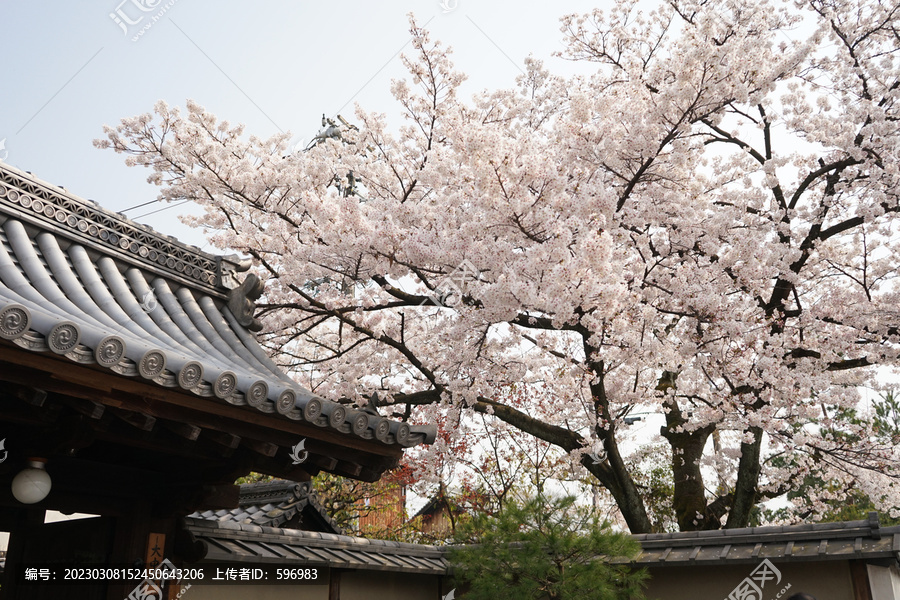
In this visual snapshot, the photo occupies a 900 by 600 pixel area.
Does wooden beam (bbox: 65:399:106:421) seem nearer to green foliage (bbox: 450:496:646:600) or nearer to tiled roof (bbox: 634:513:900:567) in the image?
green foliage (bbox: 450:496:646:600)

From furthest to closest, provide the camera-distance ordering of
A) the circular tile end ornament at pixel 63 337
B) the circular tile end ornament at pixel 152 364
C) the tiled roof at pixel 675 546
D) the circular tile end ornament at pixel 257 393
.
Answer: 1. the tiled roof at pixel 675 546
2. the circular tile end ornament at pixel 257 393
3. the circular tile end ornament at pixel 152 364
4. the circular tile end ornament at pixel 63 337

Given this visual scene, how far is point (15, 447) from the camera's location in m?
3.73

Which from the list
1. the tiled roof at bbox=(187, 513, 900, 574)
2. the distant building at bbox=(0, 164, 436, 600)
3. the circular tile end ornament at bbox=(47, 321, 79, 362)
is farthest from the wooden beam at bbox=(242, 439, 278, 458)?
the tiled roof at bbox=(187, 513, 900, 574)

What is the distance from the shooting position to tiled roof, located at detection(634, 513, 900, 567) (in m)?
5.69

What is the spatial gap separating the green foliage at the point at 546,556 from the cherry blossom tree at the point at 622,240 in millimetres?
2062

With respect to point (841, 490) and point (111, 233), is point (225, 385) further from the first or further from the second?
point (841, 490)

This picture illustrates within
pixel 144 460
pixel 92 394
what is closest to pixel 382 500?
pixel 144 460

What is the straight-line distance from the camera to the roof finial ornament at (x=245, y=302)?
18.2 ft

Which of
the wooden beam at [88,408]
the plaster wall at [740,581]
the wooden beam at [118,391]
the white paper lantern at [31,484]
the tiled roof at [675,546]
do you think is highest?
the wooden beam at [118,391]

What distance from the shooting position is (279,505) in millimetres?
8125

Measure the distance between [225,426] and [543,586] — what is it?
117 inches

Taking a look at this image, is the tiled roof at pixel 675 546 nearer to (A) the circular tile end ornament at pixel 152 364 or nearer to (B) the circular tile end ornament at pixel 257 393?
(B) the circular tile end ornament at pixel 257 393

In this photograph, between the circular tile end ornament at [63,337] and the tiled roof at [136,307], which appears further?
the tiled roof at [136,307]

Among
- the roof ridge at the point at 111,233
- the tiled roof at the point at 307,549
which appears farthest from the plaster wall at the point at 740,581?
the roof ridge at the point at 111,233
